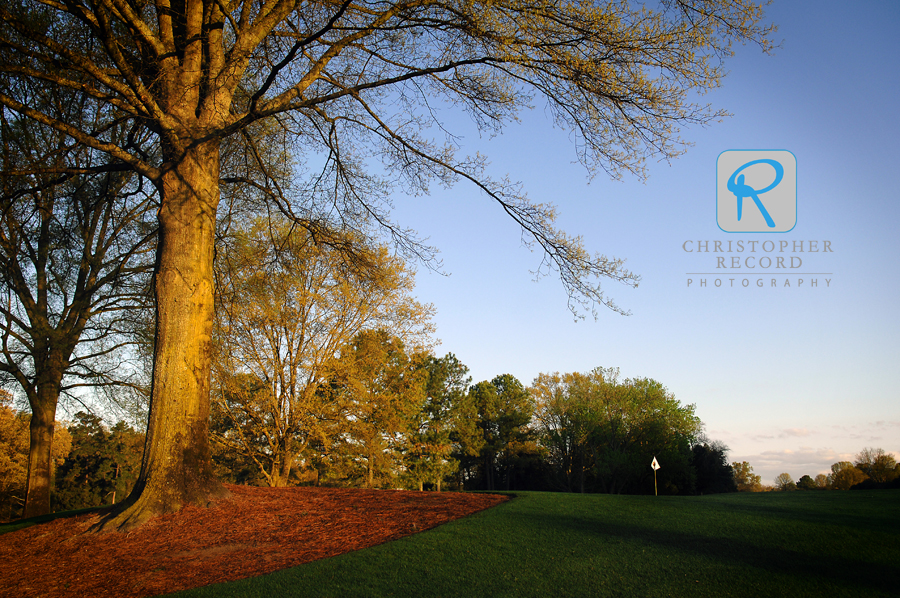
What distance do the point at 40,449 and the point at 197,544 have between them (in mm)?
9706

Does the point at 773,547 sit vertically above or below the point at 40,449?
above

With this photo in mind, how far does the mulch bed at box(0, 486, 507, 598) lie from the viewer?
14.8ft

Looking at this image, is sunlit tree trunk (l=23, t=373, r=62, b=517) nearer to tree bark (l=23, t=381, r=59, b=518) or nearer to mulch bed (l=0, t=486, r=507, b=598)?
tree bark (l=23, t=381, r=59, b=518)

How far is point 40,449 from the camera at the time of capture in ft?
39.1

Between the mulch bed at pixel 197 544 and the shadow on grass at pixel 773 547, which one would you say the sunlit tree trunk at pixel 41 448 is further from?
the shadow on grass at pixel 773 547

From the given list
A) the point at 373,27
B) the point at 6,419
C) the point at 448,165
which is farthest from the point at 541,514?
the point at 6,419

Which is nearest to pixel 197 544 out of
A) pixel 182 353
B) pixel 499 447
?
pixel 182 353

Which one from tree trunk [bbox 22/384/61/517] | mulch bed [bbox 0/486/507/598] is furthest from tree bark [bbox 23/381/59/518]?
mulch bed [bbox 0/486/507/598]

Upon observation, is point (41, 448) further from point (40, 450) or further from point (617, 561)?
point (617, 561)

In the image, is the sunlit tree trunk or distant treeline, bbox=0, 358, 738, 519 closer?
the sunlit tree trunk

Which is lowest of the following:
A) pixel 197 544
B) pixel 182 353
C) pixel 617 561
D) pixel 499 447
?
pixel 499 447

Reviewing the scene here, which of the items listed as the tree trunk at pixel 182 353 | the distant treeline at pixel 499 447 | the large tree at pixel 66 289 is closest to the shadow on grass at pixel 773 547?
the tree trunk at pixel 182 353

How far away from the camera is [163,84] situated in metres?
7.07

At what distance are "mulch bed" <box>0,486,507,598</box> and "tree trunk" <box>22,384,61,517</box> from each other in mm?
6901
